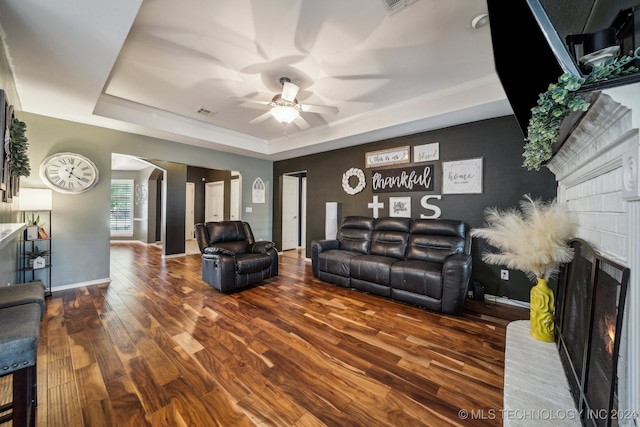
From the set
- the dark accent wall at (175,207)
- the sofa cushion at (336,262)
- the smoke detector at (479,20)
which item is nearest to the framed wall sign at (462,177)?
the sofa cushion at (336,262)

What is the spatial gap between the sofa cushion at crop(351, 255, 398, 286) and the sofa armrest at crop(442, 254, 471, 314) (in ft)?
2.14

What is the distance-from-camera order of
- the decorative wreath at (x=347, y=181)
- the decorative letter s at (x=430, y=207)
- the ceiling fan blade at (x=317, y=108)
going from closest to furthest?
the ceiling fan blade at (x=317, y=108) < the decorative letter s at (x=430, y=207) < the decorative wreath at (x=347, y=181)

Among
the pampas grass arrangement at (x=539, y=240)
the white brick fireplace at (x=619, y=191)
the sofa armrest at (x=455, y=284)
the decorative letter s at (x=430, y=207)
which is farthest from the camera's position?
the decorative letter s at (x=430, y=207)

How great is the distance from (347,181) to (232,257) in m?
2.62

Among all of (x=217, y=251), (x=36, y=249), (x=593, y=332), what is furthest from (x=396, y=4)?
(x=36, y=249)

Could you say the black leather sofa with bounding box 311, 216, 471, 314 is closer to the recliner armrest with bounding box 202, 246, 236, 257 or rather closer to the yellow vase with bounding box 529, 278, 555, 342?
the yellow vase with bounding box 529, 278, 555, 342

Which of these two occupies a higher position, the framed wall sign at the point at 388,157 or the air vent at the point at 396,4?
the air vent at the point at 396,4

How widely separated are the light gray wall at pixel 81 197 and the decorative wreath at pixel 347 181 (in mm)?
3378

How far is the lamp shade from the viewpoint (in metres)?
2.79

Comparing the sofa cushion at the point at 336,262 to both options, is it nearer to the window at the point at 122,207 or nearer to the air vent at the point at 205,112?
the air vent at the point at 205,112

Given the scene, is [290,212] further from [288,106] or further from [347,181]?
[288,106]

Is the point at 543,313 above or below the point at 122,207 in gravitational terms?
below

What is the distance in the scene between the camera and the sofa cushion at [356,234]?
3840 mm

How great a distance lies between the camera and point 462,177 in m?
3.43
